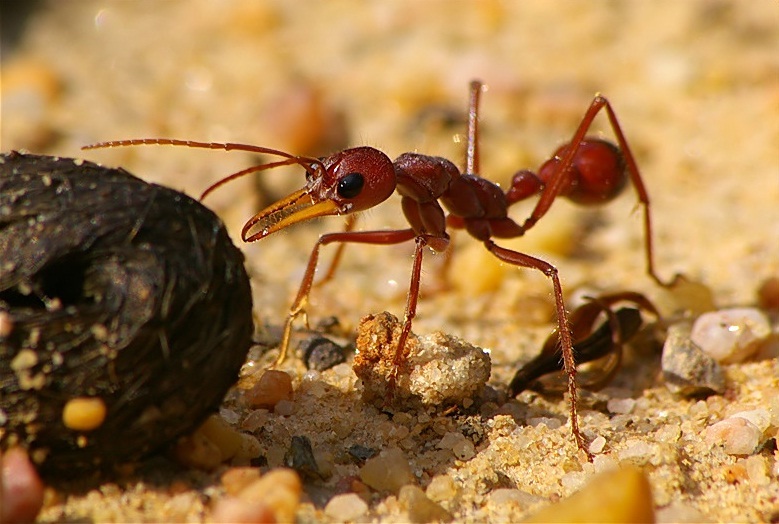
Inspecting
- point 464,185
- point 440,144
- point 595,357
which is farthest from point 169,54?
point 595,357

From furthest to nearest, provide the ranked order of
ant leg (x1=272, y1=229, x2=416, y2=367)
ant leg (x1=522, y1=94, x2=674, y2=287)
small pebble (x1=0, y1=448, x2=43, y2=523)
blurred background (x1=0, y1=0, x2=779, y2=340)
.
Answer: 1. blurred background (x1=0, y1=0, x2=779, y2=340)
2. ant leg (x1=522, y1=94, x2=674, y2=287)
3. ant leg (x1=272, y1=229, x2=416, y2=367)
4. small pebble (x1=0, y1=448, x2=43, y2=523)

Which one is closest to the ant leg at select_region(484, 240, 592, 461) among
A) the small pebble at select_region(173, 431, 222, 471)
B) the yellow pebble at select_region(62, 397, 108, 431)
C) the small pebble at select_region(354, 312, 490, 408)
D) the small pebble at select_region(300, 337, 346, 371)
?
the small pebble at select_region(354, 312, 490, 408)

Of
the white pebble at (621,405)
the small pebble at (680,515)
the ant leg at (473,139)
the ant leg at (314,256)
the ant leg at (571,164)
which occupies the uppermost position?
the ant leg at (473,139)

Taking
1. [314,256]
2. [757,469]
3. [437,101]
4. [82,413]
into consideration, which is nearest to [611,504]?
[757,469]

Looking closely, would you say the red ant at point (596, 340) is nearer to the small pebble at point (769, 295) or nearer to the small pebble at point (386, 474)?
the small pebble at point (769, 295)

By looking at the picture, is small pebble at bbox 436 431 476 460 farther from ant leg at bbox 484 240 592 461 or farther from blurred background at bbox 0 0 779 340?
blurred background at bbox 0 0 779 340

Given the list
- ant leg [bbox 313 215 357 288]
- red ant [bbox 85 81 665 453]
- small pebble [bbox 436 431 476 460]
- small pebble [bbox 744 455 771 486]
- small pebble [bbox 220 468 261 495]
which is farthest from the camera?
ant leg [bbox 313 215 357 288]

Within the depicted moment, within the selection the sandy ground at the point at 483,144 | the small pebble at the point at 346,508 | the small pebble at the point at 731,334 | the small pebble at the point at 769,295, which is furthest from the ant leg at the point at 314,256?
the small pebble at the point at 769,295
